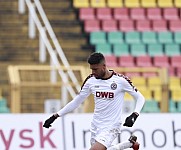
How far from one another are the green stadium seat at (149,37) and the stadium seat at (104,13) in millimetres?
942

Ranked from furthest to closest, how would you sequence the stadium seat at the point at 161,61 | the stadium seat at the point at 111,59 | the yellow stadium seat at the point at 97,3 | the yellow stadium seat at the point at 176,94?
1. the yellow stadium seat at the point at 97,3
2. the stadium seat at the point at 161,61
3. the stadium seat at the point at 111,59
4. the yellow stadium seat at the point at 176,94

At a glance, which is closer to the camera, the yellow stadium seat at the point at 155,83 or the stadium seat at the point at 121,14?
the yellow stadium seat at the point at 155,83

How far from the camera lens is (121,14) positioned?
890 inches

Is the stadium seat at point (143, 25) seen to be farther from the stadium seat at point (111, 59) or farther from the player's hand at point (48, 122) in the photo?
→ the player's hand at point (48, 122)

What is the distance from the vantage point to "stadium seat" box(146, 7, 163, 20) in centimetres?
2281

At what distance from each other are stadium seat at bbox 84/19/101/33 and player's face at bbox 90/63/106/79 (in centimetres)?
1064

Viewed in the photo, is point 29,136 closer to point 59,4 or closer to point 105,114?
point 105,114

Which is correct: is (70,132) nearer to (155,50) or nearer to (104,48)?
(104,48)

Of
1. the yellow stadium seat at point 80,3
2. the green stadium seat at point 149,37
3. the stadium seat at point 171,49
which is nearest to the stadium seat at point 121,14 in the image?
the green stadium seat at point 149,37

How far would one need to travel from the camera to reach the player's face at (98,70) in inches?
426

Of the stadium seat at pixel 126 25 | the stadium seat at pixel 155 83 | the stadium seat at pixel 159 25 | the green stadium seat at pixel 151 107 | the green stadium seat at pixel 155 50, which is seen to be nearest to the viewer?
the stadium seat at pixel 155 83

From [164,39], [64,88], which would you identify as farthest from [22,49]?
[64,88]

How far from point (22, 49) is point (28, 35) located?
397mm

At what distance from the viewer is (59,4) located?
21984mm
